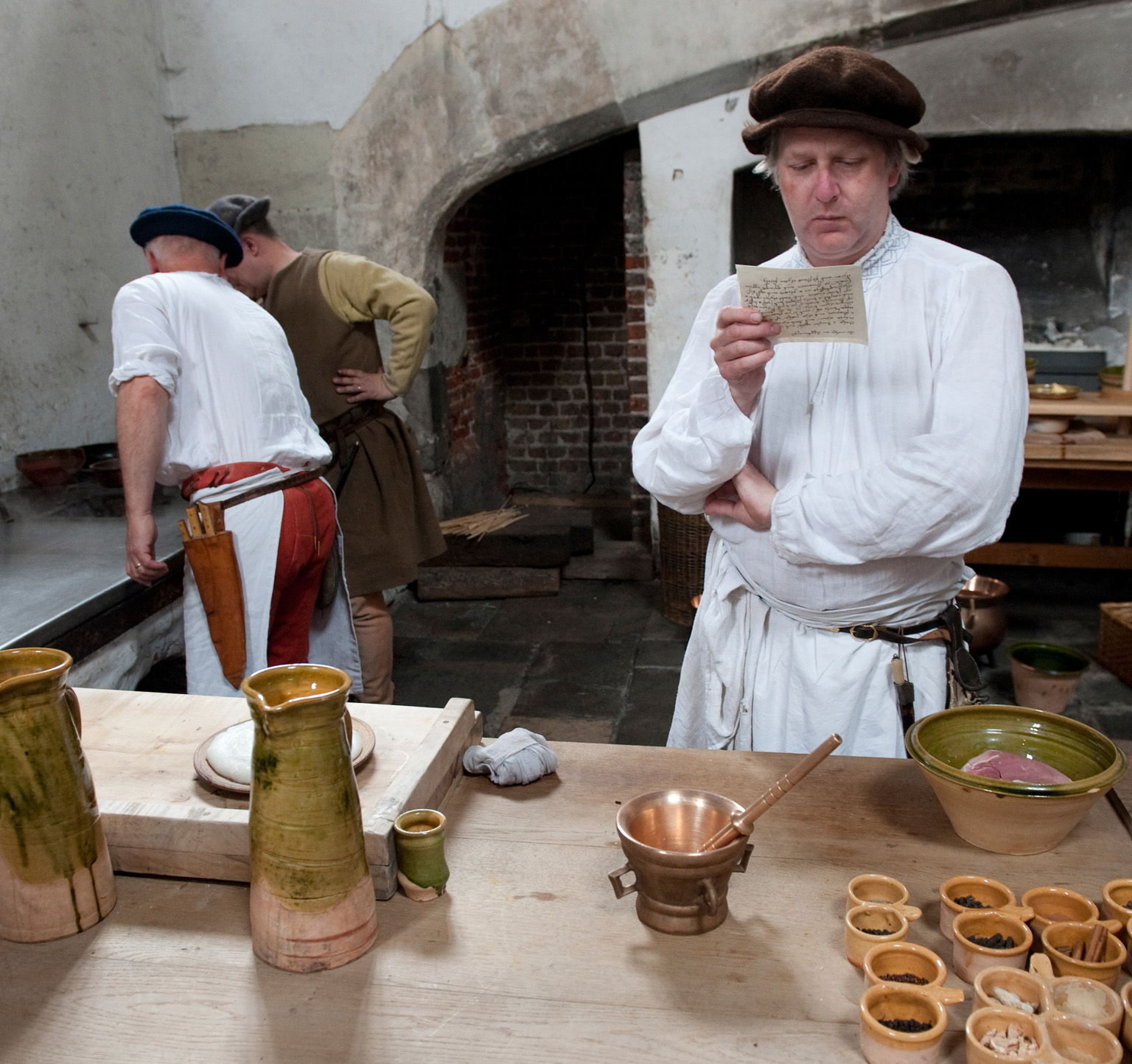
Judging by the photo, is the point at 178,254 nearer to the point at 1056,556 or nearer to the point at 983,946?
the point at 983,946

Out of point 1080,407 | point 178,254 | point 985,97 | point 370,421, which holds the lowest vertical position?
point 1080,407

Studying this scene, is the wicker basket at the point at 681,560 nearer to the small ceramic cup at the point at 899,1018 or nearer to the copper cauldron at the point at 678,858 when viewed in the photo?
the copper cauldron at the point at 678,858

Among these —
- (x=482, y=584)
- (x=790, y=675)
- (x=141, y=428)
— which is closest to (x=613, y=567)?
(x=482, y=584)

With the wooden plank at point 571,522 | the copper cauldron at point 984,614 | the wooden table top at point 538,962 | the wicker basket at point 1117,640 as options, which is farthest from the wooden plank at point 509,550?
the wooden table top at point 538,962

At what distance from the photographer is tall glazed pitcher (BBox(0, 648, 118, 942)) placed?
4.15 feet

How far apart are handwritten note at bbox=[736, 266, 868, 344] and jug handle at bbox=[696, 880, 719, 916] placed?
2.55 feet

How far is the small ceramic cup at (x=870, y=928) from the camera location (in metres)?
1.20

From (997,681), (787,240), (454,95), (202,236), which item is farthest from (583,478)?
(202,236)

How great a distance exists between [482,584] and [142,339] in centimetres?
291

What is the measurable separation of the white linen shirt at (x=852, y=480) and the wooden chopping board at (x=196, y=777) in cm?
54

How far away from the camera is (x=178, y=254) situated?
2.83 m

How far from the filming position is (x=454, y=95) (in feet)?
15.8

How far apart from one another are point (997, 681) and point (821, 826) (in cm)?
295

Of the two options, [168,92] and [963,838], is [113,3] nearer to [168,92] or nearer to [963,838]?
[168,92]
